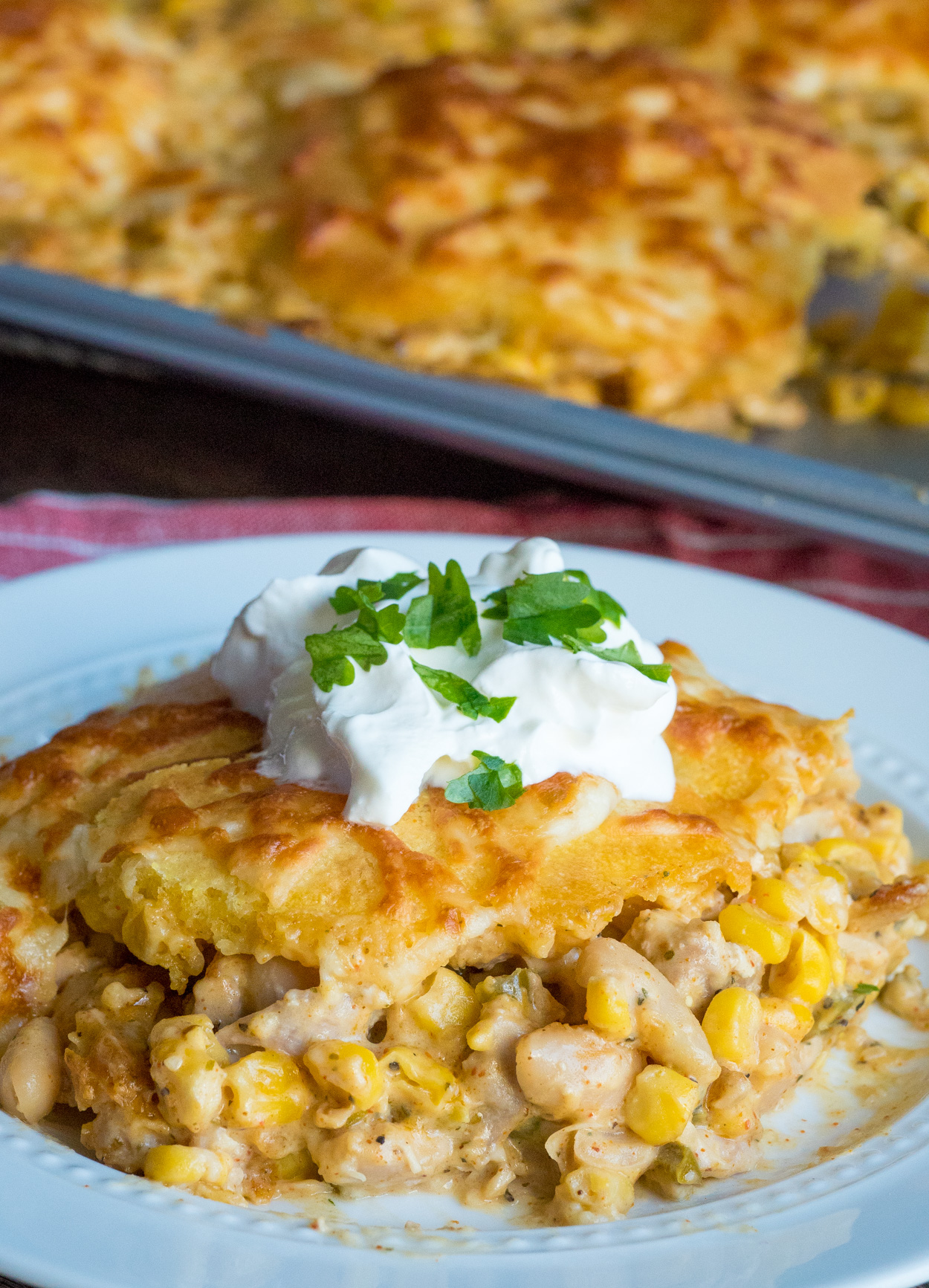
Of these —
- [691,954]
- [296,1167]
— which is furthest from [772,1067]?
[296,1167]

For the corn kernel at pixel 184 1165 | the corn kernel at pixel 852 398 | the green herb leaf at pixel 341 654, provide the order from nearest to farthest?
the corn kernel at pixel 184 1165 → the green herb leaf at pixel 341 654 → the corn kernel at pixel 852 398

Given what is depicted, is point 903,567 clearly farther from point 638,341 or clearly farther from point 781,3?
point 781,3

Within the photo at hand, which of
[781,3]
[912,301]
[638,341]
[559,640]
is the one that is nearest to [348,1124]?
[559,640]

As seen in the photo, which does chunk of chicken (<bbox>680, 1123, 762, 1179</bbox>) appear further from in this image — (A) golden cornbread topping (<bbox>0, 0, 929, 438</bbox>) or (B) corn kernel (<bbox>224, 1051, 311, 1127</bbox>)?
(A) golden cornbread topping (<bbox>0, 0, 929, 438</bbox>)

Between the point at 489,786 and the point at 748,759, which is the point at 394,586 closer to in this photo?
the point at 489,786

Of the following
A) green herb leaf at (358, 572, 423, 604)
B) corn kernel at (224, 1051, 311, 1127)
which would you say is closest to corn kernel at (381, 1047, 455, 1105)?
corn kernel at (224, 1051, 311, 1127)

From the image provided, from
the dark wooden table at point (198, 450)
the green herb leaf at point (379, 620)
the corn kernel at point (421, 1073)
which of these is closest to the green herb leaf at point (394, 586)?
the green herb leaf at point (379, 620)

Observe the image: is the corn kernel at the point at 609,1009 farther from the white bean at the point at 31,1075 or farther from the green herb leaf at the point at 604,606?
the white bean at the point at 31,1075
